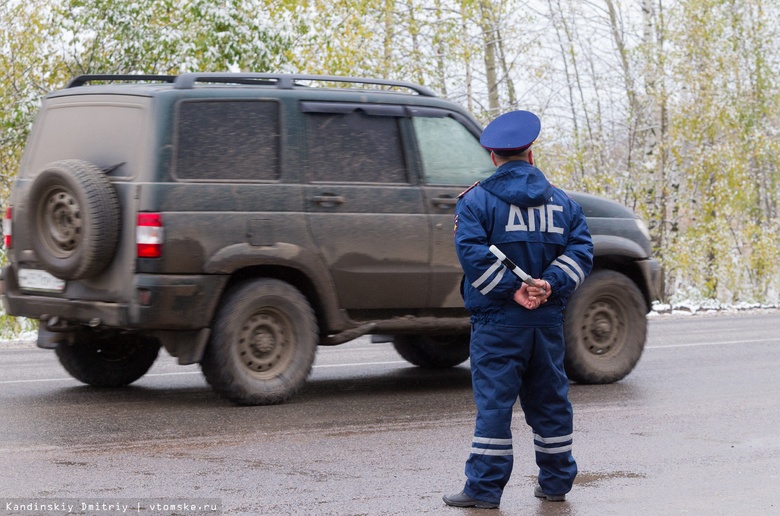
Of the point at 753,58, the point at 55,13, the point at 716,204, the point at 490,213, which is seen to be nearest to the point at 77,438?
the point at 490,213

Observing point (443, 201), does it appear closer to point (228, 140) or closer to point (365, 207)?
point (365, 207)

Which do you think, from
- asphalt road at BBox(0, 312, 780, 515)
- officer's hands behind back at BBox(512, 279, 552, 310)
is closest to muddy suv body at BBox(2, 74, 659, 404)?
asphalt road at BBox(0, 312, 780, 515)

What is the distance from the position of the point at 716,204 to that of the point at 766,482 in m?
20.8

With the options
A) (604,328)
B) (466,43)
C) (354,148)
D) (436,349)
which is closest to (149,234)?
(354,148)

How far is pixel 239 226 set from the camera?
7.75 metres

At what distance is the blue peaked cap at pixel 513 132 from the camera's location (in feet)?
17.0

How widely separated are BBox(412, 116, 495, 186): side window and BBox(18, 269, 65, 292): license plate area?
100 inches

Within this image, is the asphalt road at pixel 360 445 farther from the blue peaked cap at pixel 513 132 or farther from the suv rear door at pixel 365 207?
the blue peaked cap at pixel 513 132

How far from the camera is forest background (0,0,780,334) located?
19.3 meters

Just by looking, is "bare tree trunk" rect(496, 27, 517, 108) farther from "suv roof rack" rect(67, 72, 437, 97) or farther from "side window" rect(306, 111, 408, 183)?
"side window" rect(306, 111, 408, 183)

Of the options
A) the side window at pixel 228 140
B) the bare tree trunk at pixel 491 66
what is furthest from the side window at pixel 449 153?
the bare tree trunk at pixel 491 66

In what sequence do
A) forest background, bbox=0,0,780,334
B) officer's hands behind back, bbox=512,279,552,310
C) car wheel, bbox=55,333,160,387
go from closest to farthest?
officer's hands behind back, bbox=512,279,552,310 → car wheel, bbox=55,333,160,387 → forest background, bbox=0,0,780,334

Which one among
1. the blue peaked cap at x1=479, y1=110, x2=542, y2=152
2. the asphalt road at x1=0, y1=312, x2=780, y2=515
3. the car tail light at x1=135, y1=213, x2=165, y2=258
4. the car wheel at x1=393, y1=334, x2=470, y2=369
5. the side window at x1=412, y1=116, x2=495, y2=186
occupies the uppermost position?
the side window at x1=412, y1=116, x2=495, y2=186

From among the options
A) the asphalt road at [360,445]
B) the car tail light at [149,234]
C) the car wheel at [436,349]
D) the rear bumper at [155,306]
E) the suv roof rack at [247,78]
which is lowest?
the asphalt road at [360,445]
